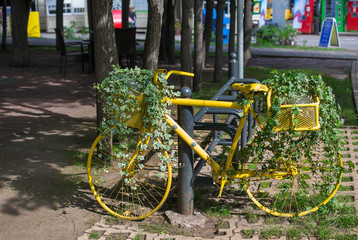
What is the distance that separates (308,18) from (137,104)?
1093 inches

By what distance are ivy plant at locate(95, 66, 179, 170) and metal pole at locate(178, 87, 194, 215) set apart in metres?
0.14

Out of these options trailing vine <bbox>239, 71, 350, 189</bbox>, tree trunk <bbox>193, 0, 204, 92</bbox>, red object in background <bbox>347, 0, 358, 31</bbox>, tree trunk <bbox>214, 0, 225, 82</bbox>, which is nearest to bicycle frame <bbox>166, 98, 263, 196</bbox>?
trailing vine <bbox>239, 71, 350, 189</bbox>

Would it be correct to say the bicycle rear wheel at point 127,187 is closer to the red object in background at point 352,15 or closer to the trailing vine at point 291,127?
the trailing vine at point 291,127

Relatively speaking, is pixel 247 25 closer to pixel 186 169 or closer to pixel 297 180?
pixel 297 180

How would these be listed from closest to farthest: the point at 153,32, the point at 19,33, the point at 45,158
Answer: the point at 45,158, the point at 153,32, the point at 19,33

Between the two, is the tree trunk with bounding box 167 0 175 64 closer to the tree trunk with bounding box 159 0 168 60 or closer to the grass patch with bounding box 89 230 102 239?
the tree trunk with bounding box 159 0 168 60

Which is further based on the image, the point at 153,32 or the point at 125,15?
the point at 125,15

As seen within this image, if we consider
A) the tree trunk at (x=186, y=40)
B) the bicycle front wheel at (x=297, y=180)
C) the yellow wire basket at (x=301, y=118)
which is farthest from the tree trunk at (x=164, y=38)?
the yellow wire basket at (x=301, y=118)

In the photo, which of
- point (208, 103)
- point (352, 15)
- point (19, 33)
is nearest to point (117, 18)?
point (352, 15)

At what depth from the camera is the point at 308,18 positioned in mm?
30281

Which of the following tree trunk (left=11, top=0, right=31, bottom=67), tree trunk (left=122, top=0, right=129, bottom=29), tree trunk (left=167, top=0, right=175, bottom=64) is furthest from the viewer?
tree trunk (left=122, top=0, right=129, bottom=29)

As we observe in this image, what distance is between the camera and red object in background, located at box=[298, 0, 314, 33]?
29828mm

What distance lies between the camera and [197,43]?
10.1 metres

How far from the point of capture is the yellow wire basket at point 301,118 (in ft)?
13.1
